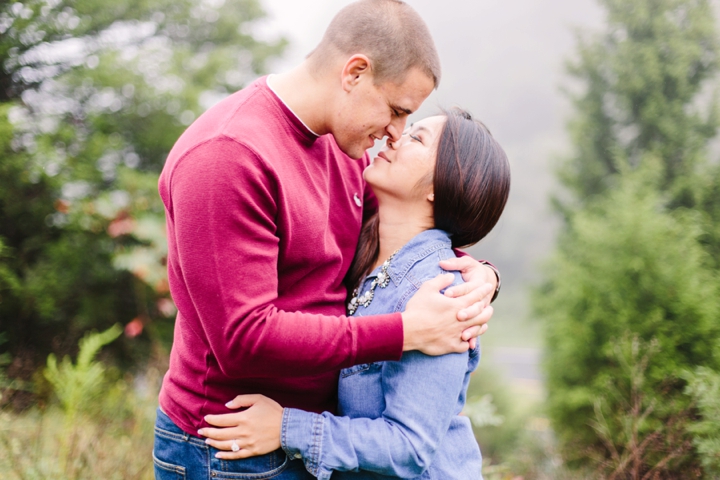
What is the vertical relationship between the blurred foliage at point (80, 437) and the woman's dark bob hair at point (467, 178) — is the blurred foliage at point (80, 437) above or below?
below

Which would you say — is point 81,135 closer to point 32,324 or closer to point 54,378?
point 32,324

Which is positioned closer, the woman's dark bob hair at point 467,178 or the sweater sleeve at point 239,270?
the sweater sleeve at point 239,270

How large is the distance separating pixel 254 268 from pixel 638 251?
531 cm

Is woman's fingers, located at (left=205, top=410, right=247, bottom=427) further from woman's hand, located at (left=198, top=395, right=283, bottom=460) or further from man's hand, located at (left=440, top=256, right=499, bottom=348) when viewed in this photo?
man's hand, located at (left=440, top=256, right=499, bottom=348)

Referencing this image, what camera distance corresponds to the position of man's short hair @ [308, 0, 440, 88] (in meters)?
1.71

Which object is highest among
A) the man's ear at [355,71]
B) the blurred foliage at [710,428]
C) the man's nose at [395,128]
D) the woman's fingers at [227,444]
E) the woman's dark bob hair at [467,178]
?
the man's ear at [355,71]

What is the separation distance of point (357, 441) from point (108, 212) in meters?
4.79

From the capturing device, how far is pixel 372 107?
5.75 feet

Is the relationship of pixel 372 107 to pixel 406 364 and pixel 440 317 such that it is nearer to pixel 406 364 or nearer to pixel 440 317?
pixel 440 317

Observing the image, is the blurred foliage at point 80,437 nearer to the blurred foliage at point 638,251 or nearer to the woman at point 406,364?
the woman at point 406,364

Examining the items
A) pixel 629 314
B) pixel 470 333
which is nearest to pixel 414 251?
pixel 470 333

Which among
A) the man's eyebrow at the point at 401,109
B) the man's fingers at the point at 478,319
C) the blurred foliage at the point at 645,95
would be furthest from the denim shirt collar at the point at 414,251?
the blurred foliage at the point at 645,95

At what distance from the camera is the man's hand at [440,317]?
4.98 feet

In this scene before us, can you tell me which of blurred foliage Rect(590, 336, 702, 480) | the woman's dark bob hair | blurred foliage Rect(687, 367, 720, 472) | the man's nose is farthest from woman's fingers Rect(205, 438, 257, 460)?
blurred foliage Rect(687, 367, 720, 472)
